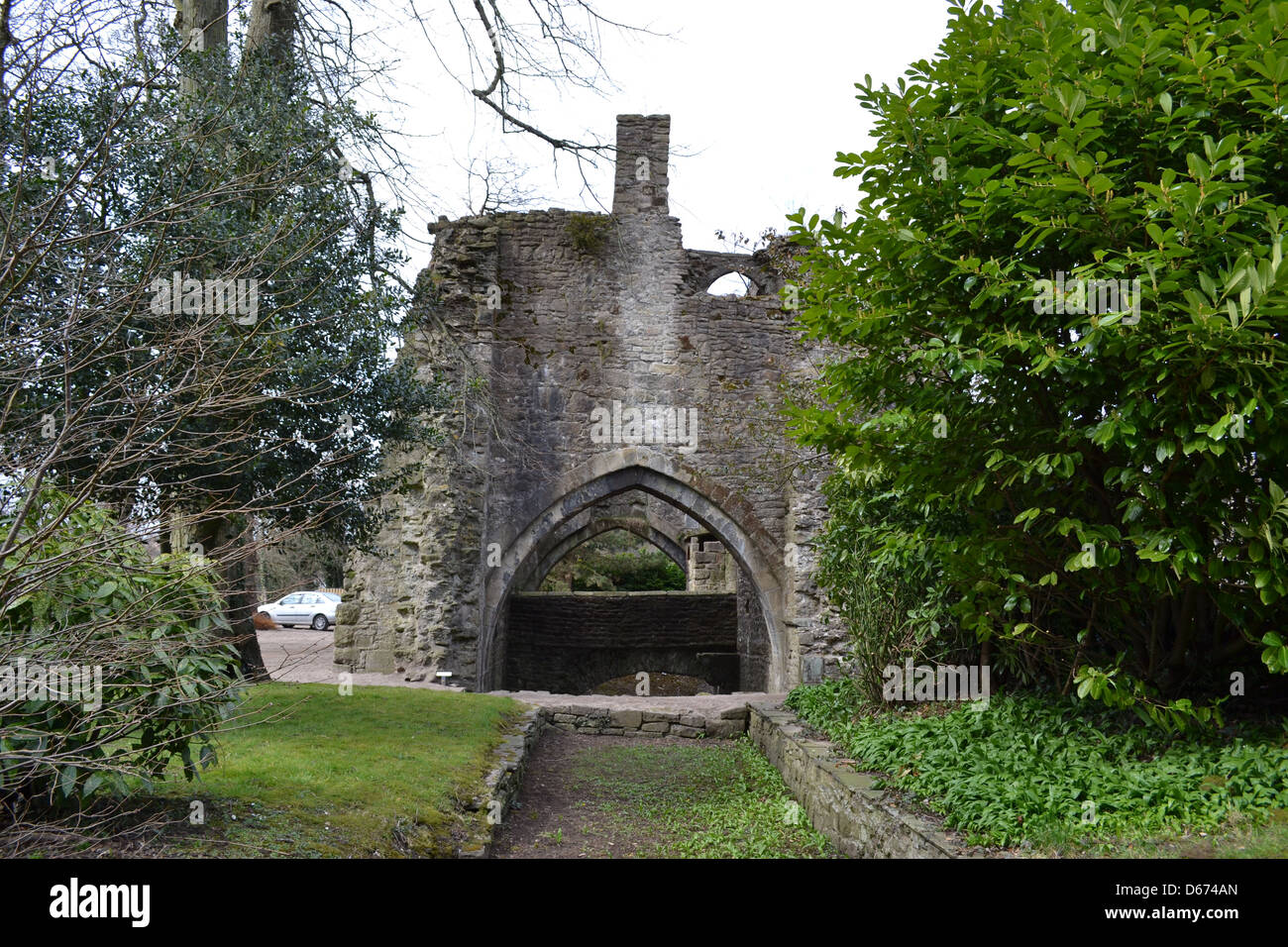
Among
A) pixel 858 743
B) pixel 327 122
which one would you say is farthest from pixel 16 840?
pixel 327 122

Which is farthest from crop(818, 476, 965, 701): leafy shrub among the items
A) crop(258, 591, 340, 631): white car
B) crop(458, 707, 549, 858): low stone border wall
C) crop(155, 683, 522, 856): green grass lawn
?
crop(258, 591, 340, 631): white car

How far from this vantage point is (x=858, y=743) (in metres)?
6.14

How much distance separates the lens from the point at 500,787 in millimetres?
6414

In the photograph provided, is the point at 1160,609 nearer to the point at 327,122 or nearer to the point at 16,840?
the point at 16,840

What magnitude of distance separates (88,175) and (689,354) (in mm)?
8005
